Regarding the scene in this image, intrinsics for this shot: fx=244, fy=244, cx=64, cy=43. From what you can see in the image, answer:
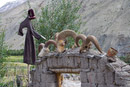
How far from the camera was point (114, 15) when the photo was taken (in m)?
46.8

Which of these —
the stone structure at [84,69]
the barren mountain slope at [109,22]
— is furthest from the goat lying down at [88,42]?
the barren mountain slope at [109,22]

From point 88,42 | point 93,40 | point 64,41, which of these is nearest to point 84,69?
point 88,42

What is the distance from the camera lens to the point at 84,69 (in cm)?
871

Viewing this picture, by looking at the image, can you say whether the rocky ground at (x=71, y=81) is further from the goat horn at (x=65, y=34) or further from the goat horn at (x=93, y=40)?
the goat horn at (x=93, y=40)

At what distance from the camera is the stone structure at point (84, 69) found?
7.89 meters

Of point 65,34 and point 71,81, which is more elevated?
point 65,34

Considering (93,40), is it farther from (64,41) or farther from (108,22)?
(108,22)

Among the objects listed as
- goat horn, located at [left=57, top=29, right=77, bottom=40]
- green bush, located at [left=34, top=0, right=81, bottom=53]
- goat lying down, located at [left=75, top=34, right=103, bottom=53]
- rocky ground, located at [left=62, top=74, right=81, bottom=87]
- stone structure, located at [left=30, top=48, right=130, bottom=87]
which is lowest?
rocky ground, located at [left=62, top=74, right=81, bottom=87]

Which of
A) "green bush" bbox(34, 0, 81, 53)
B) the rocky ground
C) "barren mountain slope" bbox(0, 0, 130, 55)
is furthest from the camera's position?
"barren mountain slope" bbox(0, 0, 130, 55)

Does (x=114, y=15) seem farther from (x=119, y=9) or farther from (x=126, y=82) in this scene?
(x=126, y=82)

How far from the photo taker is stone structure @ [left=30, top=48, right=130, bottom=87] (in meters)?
7.89

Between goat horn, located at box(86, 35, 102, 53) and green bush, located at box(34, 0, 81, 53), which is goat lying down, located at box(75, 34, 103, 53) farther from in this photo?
green bush, located at box(34, 0, 81, 53)

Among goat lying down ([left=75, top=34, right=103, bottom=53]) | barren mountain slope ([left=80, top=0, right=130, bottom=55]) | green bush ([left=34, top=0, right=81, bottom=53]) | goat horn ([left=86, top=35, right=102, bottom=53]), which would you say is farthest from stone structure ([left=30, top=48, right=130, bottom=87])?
barren mountain slope ([left=80, top=0, right=130, bottom=55])

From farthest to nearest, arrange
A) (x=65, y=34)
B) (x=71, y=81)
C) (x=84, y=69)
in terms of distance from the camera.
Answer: (x=71, y=81) < (x=65, y=34) < (x=84, y=69)
